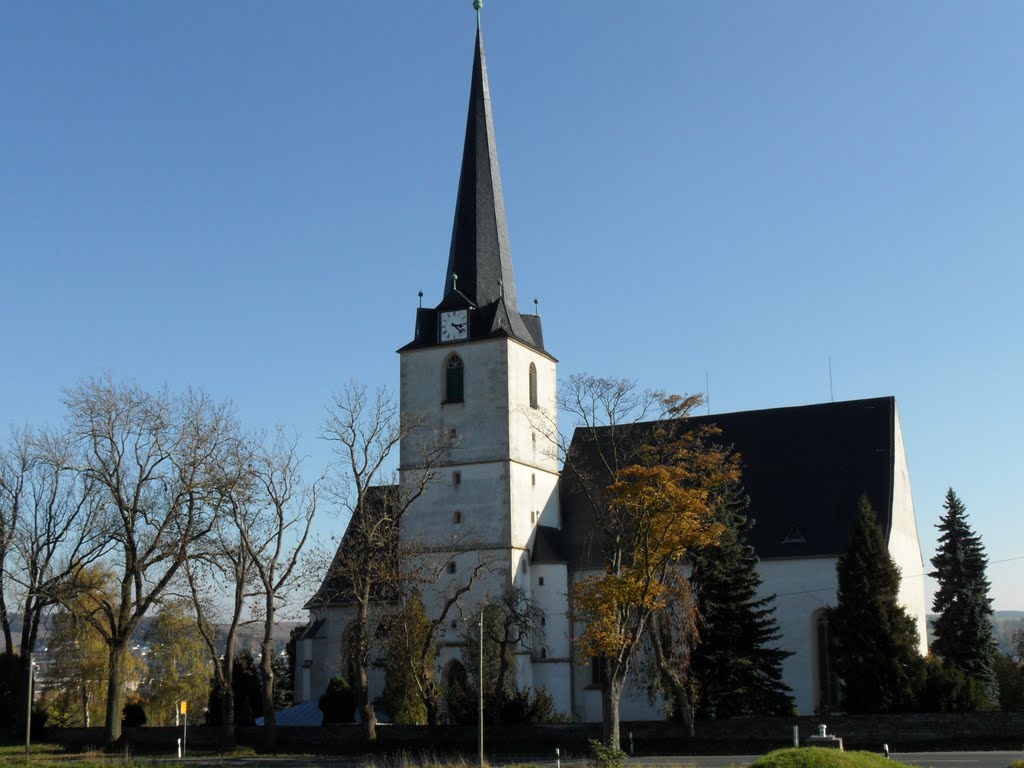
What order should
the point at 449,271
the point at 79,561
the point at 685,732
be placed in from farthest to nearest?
the point at 449,271, the point at 79,561, the point at 685,732

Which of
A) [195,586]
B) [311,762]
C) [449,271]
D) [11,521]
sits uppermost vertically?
[449,271]

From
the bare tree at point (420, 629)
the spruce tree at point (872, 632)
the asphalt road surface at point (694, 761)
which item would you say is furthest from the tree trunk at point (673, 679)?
the bare tree at point (420, 629)

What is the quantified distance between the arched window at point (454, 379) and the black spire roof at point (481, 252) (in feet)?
3.86

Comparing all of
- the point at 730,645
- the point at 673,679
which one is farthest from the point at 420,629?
the point at 730,645

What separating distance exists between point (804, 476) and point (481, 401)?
41.0ft

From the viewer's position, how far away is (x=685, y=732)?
110 feet

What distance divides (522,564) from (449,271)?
474 inches

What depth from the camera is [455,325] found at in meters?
45.3

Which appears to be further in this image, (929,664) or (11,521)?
(11,521)

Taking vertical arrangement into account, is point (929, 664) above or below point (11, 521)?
below

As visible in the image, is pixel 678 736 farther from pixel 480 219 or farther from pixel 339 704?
pixel 480 219

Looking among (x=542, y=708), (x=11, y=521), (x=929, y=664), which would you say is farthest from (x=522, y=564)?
(x=11, y=521)

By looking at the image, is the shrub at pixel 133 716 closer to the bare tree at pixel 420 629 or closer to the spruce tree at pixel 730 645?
the bare tree at pixel 420 629

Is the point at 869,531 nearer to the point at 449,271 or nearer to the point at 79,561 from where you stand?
the point at 449,271
